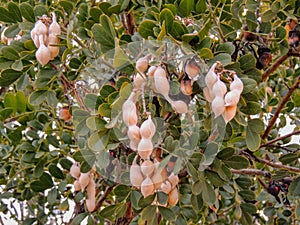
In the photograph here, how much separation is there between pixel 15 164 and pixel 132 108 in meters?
0.57

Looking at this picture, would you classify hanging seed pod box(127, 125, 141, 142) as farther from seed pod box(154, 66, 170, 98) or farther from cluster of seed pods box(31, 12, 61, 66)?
cluster of seed pods box(31, 12, 61, 66)

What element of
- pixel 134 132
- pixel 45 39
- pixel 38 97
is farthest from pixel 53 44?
pixel 134 132

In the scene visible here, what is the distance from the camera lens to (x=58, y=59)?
0.78 meters

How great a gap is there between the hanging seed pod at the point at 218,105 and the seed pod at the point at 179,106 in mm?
58

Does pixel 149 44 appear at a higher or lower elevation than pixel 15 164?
higher

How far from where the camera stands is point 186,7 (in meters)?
0.66

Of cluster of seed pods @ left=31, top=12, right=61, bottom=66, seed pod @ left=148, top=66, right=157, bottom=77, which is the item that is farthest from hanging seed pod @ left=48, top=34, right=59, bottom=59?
seed pod @ left=148, top=66, right=157, bottom=77

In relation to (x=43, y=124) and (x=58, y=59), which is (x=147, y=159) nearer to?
(x=58, y=59)

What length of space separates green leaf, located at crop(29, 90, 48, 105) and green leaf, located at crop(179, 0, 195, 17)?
29 cm

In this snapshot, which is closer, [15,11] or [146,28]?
[146,28]

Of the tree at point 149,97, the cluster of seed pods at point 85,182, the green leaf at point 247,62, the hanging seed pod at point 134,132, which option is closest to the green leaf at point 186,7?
the tree at point 149,97

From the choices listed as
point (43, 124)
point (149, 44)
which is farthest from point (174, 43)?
point (43, 124)

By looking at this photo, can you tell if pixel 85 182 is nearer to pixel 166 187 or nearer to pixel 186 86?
pixel 166 187

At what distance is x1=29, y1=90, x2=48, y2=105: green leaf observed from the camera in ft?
2.66
